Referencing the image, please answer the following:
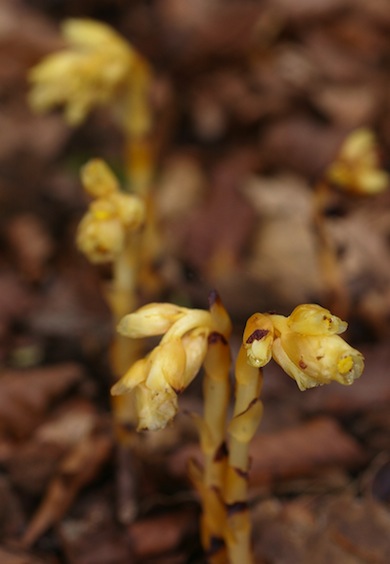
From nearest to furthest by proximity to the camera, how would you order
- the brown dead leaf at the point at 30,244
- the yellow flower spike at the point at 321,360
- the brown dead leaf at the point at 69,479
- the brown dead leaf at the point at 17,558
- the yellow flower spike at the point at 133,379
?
the yellow flower spike at the point at 321,360, the yellow flower spike at the point at 133,379, the brown dead leaf at the point at 17,558, the brown dead leaf at the point at 69,479, the brown dead leaf at the point at 30,244

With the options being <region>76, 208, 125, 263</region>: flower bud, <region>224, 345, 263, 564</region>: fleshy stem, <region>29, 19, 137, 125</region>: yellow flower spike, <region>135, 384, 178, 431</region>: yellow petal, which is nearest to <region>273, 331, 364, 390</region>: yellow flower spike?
<region>224, 345, 263, 564</region>: fleshy stem

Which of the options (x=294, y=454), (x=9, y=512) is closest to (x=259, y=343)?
(x=294, y=454)

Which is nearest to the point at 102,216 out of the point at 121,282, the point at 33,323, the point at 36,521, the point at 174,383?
the point at 121,282

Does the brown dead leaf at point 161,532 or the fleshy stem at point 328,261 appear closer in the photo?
the brown dead leaf at point 161,532

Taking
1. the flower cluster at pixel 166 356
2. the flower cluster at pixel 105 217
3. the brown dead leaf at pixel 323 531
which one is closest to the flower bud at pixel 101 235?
the flower cluster at pixel 105 217

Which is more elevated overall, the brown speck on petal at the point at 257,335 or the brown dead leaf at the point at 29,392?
the brown speck on petal at the point at 257,335

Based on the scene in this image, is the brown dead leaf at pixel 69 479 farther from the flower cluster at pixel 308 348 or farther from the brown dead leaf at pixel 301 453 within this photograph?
the flower cluster at pixel 308 348
